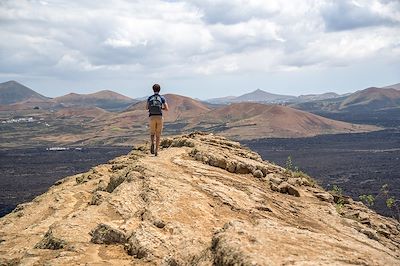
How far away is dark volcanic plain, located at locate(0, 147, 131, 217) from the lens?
1575 inches

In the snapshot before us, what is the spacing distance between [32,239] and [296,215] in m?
5.06

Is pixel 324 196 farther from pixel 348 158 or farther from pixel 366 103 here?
pixel 366 103

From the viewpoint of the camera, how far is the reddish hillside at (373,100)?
172000mm

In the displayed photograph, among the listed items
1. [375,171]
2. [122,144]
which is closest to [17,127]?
[122,144]

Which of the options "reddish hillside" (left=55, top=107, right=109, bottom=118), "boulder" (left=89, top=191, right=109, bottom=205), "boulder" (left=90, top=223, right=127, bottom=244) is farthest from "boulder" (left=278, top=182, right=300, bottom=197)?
"reddish hillside" (left=55, top=107, right=109, bottom=118)

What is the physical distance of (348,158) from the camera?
193 ft

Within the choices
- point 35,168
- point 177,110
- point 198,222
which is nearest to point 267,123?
point 177,110

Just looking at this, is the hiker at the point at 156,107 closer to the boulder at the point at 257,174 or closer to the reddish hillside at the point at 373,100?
the boulder at the point at 257,174

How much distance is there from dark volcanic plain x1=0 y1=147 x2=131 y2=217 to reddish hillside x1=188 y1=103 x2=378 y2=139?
29.9m

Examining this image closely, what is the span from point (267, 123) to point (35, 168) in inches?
2238

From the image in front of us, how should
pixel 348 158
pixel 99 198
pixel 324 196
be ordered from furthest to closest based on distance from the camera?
pixel 348 158, pixel 324 196, pixel 99 198

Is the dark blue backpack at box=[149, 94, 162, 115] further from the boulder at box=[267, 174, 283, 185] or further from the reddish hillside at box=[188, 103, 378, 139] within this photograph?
the reddish hillside at box=[188, 103, 378, 139]

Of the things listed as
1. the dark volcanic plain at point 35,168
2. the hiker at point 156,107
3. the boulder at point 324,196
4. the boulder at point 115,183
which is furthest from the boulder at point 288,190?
the dark volcanic plain at point 35,168

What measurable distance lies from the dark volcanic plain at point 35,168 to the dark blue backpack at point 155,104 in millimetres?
23970
